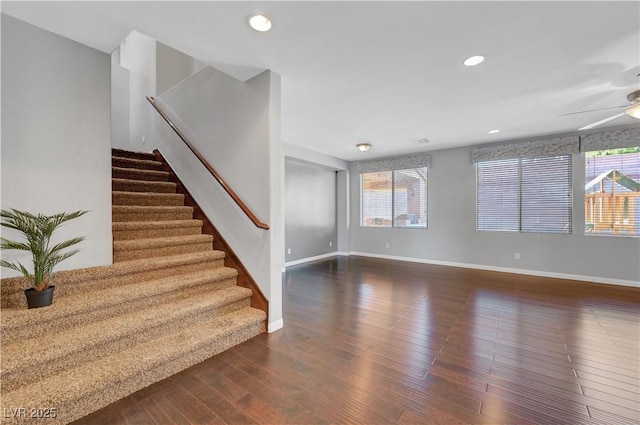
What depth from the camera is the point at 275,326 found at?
2.74 m

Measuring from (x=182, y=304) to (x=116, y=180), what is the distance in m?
2.06

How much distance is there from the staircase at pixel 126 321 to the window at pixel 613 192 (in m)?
5.62

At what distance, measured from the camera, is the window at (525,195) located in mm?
4805

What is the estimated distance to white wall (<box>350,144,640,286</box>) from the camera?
441 cm

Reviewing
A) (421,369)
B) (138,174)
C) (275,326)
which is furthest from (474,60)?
(138,174)

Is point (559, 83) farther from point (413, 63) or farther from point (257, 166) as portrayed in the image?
point (257, 166)

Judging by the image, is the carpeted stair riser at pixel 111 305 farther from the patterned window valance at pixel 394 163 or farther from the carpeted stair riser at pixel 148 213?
the patterned window valance at pixel 394 163

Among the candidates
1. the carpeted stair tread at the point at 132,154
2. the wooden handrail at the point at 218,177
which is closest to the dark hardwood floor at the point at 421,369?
the wooden handrail at the point at 218,177

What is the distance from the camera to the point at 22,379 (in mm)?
1585

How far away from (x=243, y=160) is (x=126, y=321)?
5.79ft

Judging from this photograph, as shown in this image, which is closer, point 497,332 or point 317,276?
point 497,332

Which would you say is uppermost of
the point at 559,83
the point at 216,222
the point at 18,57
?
the point at 559,83

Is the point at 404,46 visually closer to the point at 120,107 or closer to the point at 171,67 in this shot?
the point at 171,67

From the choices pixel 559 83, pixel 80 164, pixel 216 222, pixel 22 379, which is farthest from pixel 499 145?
pixel 22 379
